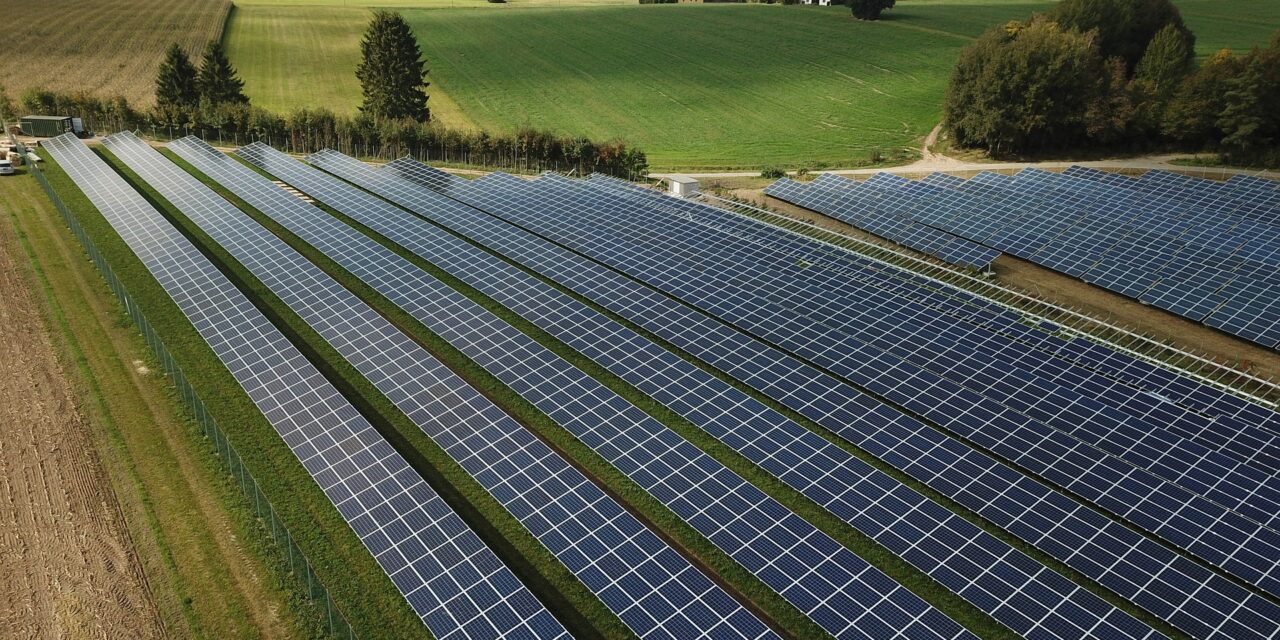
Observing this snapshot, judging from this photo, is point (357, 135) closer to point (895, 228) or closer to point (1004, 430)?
point (895, 228)

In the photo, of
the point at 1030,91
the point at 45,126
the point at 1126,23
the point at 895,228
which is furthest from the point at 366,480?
the point at 1126,23

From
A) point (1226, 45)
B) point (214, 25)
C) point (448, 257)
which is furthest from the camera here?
point (214, 25)

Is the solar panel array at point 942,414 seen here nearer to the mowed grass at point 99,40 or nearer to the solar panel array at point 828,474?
the solar panel array at point 828,474

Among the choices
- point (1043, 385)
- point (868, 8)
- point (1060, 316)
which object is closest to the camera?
point (1043, 385)

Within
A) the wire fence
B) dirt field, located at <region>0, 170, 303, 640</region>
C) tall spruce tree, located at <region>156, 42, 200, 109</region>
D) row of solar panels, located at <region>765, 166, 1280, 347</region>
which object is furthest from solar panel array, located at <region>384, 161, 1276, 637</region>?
tall spruce tree, located at <region>156, 42, 200, 109</region>

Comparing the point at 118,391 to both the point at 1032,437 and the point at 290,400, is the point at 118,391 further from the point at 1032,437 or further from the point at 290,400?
the point at 1032,437

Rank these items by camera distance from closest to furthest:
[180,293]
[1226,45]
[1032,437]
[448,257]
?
1. [1032,437]
2. [180,293]
3. [448,257]
4. [1226,45]

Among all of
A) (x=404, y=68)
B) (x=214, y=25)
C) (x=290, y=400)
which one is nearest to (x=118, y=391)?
(x=290, y=400)
